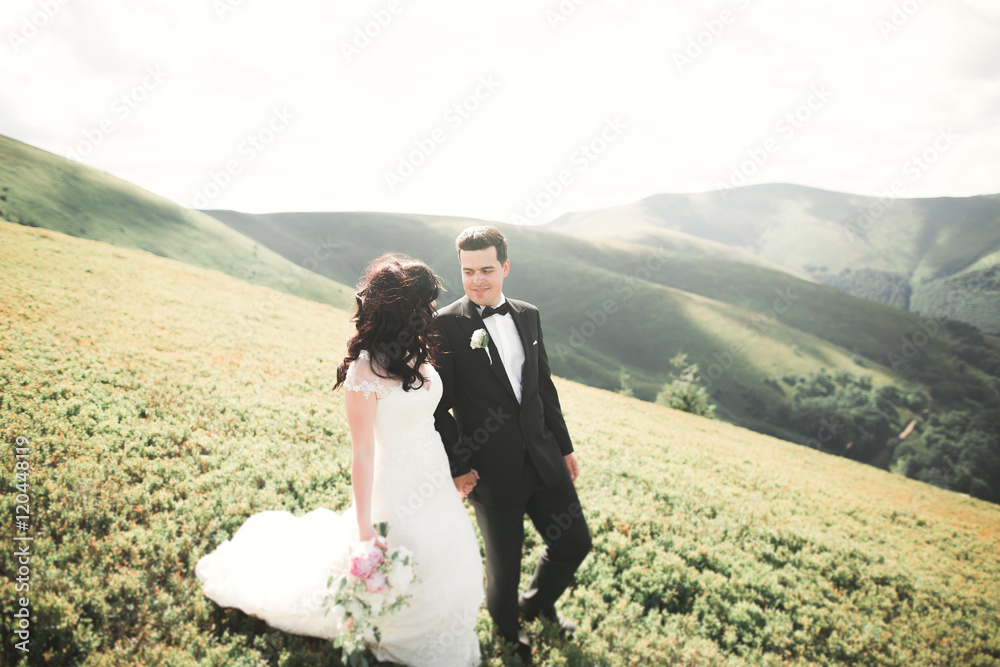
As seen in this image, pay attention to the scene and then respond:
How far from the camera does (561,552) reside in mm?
4750

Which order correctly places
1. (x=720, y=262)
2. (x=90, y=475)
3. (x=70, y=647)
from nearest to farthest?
(x=70, y=647) → (x=90, y=475) → (x=720, y=262)

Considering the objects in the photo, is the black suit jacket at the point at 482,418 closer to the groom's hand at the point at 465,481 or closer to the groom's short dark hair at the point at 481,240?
the groom's hand at the point at 465,481

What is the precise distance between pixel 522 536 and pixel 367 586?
1.57 m

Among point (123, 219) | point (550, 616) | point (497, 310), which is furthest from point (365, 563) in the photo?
point (123, 219)

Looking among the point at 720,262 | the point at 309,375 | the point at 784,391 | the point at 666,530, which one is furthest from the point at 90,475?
the point at 720,262

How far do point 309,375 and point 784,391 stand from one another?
97.3 m

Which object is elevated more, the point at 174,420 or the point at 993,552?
the point at 174,420

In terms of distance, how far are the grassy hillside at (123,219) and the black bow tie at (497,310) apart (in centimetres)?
6881

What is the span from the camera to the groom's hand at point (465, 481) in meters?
4.38

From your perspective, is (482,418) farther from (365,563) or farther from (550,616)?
(550,616)

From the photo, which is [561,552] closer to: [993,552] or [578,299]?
[993,552]

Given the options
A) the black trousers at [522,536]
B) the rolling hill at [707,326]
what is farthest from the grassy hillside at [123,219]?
the black trousers at [522,536]

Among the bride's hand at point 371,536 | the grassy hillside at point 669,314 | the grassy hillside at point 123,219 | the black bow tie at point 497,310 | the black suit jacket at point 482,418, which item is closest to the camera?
the bride's hand at point 371,536

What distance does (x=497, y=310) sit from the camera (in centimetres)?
463
